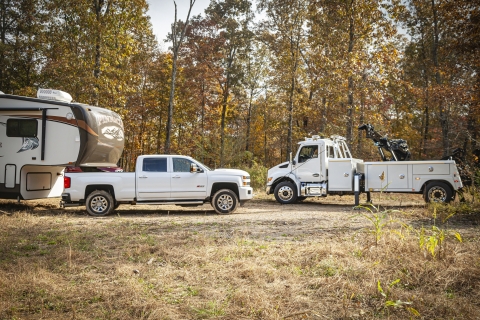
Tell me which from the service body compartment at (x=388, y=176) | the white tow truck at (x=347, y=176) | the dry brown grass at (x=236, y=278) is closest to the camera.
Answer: the dry brown grass at (x=236, y=278)

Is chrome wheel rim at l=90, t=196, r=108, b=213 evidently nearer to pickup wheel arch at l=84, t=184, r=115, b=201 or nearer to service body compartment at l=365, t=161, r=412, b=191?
pickup wheel arch at l=84, t=184, r=115, b=201

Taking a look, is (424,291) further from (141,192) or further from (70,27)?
(70,27)

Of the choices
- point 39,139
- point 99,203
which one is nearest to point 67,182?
point 99,203

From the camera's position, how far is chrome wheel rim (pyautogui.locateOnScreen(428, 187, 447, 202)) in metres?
13.3

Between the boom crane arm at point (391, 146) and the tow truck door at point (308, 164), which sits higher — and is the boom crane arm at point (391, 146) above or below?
above

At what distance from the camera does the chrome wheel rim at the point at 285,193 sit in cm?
1565

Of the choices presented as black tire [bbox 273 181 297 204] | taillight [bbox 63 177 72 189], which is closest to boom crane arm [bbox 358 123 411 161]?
black tire [bbox 273 181 297 204]

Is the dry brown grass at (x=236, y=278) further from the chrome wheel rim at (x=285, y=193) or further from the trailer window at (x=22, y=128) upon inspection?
the chrome wheel rim at (x=285, y=193)

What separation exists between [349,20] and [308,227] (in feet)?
44.7

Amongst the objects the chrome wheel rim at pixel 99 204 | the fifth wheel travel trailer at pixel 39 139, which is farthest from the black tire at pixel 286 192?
the fifth wheel travel trailer at pixel 39 139

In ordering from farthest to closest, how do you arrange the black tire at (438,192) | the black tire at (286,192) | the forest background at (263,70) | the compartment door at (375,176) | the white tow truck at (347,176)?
the forest background at (263,70), the black tire at (286,192), the compartment door at (375,176), the white tow truck at (347,176), the black tire at (438,192)

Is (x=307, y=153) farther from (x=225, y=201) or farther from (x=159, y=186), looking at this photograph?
(x=159, y=186)

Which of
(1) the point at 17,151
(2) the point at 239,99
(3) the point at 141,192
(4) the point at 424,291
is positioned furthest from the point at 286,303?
(2) the point at 239,99

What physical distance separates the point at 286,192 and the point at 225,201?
13.7ft
